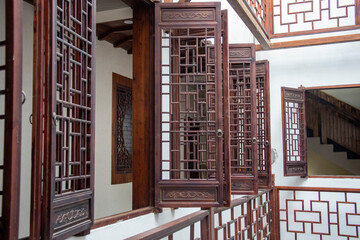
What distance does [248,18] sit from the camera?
438 centimetres

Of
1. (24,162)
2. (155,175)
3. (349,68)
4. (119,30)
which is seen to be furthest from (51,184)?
(349,68)

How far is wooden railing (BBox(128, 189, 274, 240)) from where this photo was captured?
230 centimetres

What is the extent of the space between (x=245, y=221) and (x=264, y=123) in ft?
4.18

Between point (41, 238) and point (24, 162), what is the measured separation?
2.24 m

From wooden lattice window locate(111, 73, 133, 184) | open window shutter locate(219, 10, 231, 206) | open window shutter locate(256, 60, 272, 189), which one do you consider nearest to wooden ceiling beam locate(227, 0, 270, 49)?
open window shutter locate(256, 60, 272, 189)

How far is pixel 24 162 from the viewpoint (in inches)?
151

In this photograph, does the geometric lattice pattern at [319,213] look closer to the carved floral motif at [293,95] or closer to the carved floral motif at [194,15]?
the carved floral motif at [293,95]

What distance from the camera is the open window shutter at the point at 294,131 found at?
5.90m

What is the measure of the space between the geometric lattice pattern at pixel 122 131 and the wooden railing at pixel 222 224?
1.35 meters

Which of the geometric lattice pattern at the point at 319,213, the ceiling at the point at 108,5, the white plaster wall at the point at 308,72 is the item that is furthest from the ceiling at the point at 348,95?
the ceiling at the point at 108,5

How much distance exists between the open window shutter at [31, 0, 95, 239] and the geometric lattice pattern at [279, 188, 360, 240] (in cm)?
466

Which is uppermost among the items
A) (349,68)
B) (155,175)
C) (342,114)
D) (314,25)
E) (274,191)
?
(314,25)

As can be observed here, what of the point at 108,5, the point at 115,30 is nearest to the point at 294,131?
the point at 115,30

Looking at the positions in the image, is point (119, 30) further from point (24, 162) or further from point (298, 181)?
point (298, 181)
